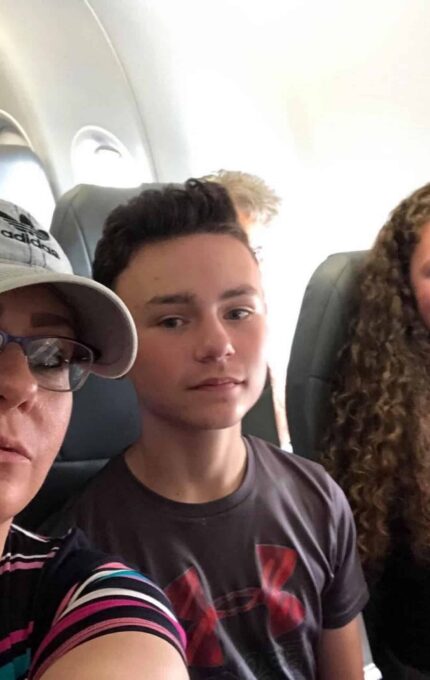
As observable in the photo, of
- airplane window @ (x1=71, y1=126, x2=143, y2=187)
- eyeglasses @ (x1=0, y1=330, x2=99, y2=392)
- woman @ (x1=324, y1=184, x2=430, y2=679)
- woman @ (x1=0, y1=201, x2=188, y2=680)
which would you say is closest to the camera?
woman @ (x1=0, y1=201, x2=188, y2=680)

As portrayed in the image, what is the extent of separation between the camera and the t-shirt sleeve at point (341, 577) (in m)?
1.16

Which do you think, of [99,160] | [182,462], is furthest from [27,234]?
[99,160]

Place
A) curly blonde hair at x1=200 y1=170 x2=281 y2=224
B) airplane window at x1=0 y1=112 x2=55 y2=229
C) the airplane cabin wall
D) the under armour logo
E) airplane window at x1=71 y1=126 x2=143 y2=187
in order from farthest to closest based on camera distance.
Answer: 1. airplane window at x1=71 y1=126 x2=143 y2=187
2. airplane window at x1=0 y1=112 x2=55 y2=229
3. the airplane cabin wall
4. curly blonde hair at x1=200 y1=170 x2=281 y2=224
5. the under armour logo

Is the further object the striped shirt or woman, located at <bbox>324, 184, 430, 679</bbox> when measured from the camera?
woman, located at <bbox>324, 184, 430, 679</bbox>

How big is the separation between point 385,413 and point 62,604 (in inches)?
38.5

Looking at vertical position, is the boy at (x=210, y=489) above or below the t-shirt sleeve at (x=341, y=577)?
above

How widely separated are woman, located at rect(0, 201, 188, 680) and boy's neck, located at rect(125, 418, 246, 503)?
0.75 ft

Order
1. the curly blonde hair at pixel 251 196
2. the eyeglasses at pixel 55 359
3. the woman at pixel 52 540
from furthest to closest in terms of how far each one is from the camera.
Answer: the curly blonde hair at pixel 251 196, the eyeglasses at pixel 55 359, the woman at pixel 52 540

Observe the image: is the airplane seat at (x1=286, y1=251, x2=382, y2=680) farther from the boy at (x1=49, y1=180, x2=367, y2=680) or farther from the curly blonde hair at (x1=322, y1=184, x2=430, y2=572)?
the boy at (x1=49, y1=180, x2=367, y2=680)

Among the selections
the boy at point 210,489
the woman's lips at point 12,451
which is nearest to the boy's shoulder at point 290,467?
the boy at point 210,489

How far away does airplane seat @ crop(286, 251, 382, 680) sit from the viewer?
4.96ft

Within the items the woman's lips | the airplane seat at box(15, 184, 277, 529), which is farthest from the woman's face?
the airplane seat at box(15, 184, 277, 529)

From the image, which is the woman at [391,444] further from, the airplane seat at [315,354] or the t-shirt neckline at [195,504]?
the t-shirt neckline at [195,504]

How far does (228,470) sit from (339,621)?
0.98 ft
